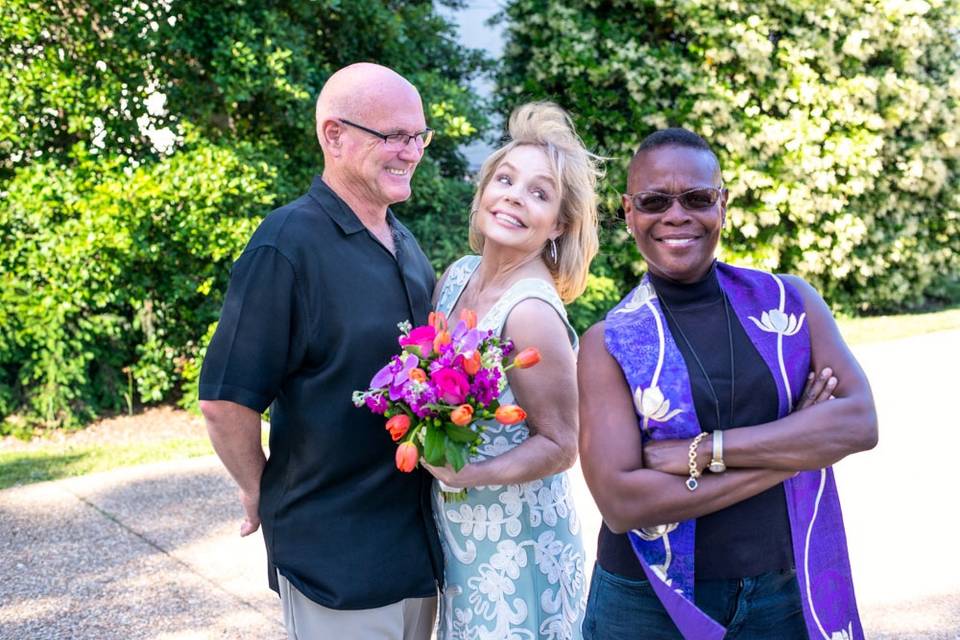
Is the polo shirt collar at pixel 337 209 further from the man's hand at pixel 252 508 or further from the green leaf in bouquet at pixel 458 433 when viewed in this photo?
the man's hand at pixel 252 508

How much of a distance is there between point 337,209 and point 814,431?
143 cm

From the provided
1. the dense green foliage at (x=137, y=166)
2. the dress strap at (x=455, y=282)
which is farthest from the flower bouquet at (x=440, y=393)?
the dense green foliage at (x=137, y=166)

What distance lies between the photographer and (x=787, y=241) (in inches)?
498

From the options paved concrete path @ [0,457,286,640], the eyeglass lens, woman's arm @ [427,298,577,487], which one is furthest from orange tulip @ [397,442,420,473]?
paved concrete path @ [0,457,286,640]

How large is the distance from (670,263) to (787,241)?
35.4 feet

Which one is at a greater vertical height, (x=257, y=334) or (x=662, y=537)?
(x=257, y=334)

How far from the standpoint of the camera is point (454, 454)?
253 centimetres

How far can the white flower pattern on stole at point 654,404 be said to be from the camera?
7.59 ft

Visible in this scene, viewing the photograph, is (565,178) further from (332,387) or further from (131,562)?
(131,562)

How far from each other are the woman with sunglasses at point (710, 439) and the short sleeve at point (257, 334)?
81 cm

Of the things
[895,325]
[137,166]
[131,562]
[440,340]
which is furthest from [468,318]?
[895,325]

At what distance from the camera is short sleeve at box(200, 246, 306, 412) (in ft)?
8.77

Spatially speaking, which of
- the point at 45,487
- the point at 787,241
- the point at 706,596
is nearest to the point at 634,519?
the point at 706,596

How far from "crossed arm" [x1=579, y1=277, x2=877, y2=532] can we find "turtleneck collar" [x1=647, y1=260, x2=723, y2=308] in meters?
0.18
